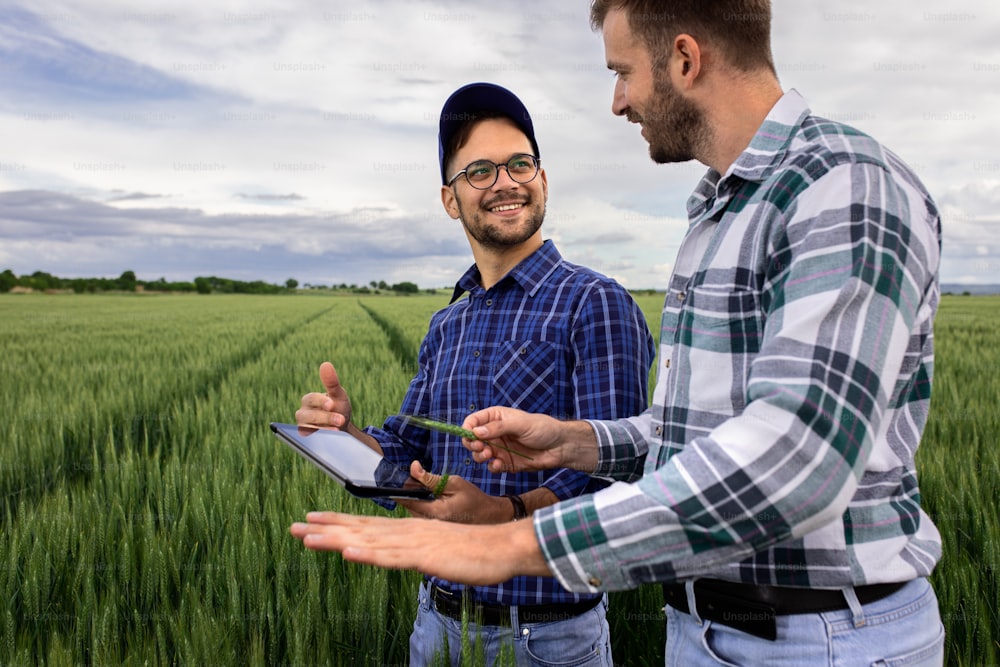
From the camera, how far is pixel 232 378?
21.5 feet

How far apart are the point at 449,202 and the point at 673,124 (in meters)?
0.91

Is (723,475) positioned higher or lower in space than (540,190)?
lower

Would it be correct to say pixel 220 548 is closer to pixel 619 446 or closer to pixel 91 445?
pixel 619 446

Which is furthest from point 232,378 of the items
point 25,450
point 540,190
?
point 540,190

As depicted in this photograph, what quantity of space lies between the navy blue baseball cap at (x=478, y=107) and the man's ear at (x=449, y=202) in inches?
4.3

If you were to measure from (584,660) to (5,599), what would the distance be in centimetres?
163

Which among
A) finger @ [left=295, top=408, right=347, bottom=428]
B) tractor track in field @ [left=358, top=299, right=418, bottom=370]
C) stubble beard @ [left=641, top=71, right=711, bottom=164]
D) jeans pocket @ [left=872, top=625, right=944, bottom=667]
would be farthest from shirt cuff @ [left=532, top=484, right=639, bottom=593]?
tractor track in field @ [left=358, top=299, right=418, bottom=370]

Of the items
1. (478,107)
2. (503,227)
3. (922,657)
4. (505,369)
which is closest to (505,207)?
(503,227)

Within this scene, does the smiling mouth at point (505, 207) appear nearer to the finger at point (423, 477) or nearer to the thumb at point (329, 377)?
the thumb at point (329, 377)

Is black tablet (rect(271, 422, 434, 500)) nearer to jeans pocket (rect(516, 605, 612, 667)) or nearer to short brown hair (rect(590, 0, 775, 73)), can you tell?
jeans pocket (rect(516, 605, 612, 667))

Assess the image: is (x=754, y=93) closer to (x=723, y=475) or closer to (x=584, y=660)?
(x=723, y=475)

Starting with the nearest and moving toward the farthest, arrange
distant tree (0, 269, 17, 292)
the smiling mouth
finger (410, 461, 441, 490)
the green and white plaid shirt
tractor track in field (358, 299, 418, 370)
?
the green and white plaid shirt, finger (410, 461, 441, 490), the smiling mouth, tractor track in field (358, 299, 418, 370), distant tree (0, 269, 17, 292)

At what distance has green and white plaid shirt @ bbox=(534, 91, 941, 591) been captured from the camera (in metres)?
0.76

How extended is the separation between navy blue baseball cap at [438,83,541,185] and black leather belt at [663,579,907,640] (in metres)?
1.26
